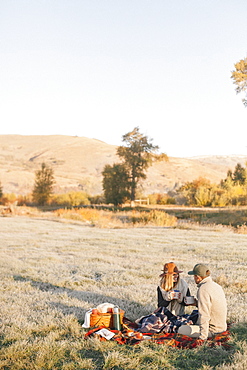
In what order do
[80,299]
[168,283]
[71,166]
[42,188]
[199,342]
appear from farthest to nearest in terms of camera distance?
1. [71,166]
2. [42,188]
3. [80,299]
4. [168,283]
5. [199,342]

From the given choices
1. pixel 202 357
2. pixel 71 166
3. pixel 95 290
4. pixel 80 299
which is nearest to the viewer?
pixel 202 357

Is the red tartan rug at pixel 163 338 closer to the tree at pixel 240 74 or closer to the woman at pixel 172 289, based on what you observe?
the woman at pixel 172 289

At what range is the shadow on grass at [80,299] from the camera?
6.08 m

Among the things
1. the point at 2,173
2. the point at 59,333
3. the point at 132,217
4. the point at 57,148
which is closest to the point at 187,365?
the point at 59,333

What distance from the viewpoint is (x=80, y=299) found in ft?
22.4

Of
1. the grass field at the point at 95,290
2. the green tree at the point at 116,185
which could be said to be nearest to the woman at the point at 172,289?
the grass field at the point at 95,290

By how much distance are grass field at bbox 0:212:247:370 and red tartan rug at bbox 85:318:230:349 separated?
0.36 feet

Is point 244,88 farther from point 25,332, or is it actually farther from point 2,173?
point 2,173

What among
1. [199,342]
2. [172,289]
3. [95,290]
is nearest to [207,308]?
[199,342]

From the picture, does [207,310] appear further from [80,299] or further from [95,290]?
[95,290]

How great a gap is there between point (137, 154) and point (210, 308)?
30959 mm

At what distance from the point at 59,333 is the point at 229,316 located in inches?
98.1

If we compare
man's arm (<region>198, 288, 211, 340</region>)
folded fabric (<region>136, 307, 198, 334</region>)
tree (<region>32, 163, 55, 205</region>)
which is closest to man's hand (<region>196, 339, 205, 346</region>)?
man's arm (<region>198, 288, 211, 340</region>)

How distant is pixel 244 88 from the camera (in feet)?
79.3
